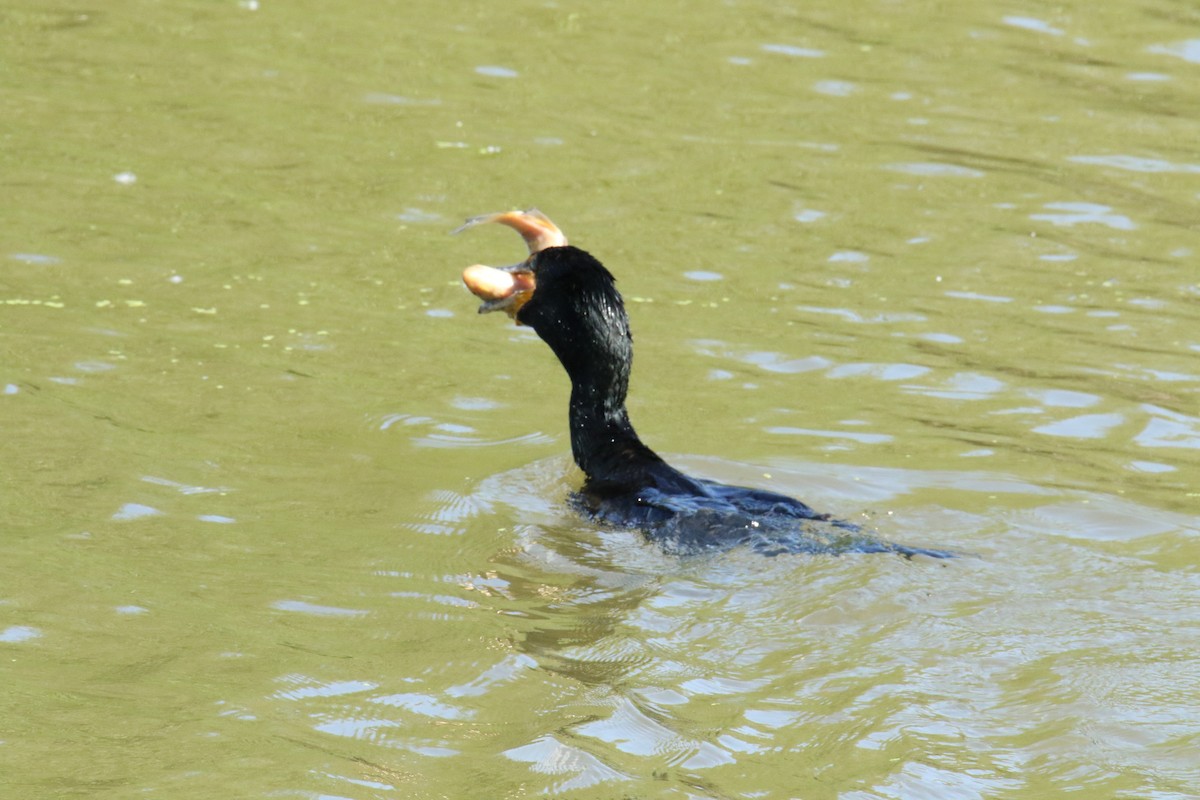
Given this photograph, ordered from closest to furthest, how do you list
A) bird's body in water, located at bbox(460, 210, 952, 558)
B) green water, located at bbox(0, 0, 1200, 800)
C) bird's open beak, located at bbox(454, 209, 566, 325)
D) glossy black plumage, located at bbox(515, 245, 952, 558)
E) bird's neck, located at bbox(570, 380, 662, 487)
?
green water, located at bbox(0, 0, 1200, 800) < glossy black plumage, located at bbox(515, 245, 952, 558) < bird's body in water, located at bbox(460, 210, 952, 558) < bird's neck, located at bbox(570, 380, 662, 487) < bird's open beak, located at bbox(454, 209, 566, 325)

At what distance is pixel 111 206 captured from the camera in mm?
11133

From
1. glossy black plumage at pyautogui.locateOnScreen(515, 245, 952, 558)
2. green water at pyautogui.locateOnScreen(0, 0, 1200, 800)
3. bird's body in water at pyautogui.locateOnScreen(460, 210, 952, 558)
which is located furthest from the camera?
bird's body in water at pyautogui.locateOnScreen(460, 210, 952, 558)

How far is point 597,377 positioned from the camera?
27.0 ft

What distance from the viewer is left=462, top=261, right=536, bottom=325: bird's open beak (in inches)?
325

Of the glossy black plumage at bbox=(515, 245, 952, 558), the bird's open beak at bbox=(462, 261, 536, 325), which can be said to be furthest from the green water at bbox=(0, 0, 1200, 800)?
the bird's open beak at bbox=(462, 261, 536, 325)

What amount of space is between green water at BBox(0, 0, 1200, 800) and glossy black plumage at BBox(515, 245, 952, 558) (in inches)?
7.6

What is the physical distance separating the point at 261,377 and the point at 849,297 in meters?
3.66

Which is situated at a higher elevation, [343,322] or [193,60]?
[193,60]

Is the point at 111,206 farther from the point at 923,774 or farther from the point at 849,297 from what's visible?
the point at 923,774

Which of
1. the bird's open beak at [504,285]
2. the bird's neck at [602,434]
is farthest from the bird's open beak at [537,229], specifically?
the bird's neck at [602,434]

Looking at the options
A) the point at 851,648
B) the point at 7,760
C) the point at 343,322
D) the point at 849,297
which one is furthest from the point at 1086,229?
the point at 7,760

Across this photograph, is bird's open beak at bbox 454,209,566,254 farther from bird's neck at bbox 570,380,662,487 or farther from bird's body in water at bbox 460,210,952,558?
bird's neck at bbox 570,380,662,487

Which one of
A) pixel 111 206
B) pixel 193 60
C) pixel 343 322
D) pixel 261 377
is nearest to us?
pixel 261 377

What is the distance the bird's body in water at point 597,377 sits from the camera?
766cm
